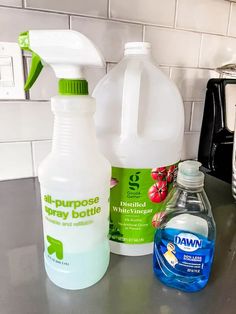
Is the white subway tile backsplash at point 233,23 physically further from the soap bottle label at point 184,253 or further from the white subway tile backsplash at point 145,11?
the soap bottle label at point 184,253

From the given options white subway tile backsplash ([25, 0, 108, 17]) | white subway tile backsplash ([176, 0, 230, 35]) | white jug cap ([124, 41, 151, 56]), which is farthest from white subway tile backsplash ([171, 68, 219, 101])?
white jug cap ([124, 41, 151, 56])

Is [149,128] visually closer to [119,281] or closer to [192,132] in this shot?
[119,281]

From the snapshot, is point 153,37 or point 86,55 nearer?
point 86,55

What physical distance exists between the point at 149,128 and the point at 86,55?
160 millimetres

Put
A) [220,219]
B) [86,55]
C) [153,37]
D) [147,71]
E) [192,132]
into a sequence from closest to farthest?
[86,55] → [147,71] → [220,219] → [153,37] → [192,132]

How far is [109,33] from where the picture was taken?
650 mm

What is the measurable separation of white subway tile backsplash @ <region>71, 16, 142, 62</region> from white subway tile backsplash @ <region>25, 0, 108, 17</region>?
0.6 inches

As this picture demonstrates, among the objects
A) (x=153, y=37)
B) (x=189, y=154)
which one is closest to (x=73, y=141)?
(x=153, y=37)

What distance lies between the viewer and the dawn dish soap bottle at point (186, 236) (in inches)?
13.8

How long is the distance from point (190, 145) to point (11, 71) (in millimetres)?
560

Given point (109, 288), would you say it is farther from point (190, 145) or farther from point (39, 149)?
point (190, 145)

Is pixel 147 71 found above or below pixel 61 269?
above

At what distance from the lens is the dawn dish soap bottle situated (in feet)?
1.15

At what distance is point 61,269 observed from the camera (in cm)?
36
